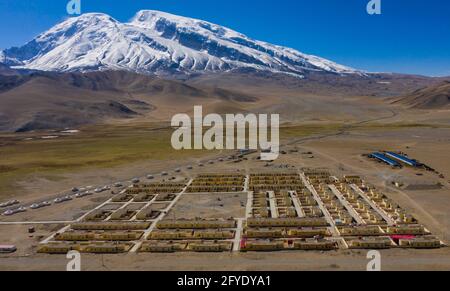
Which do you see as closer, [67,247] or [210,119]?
[67,247]

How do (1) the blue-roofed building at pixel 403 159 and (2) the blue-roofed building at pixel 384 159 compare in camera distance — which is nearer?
(1) the blue-roofed building at pixel 403 159

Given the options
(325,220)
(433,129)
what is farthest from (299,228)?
(433,129)

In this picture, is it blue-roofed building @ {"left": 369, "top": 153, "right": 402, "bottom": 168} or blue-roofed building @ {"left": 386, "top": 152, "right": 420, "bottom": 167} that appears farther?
blue-roofed building @ {"left": 369, "top": 153, "right": 402, "bottom": 168}

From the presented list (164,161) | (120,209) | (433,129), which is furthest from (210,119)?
(120,209)

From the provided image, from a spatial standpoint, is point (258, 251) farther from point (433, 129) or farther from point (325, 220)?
point (433, 129)

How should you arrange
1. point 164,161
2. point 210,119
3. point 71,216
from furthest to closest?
point 210,119, point 164,161, point 71,216

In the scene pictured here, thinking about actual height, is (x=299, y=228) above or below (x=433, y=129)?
below
